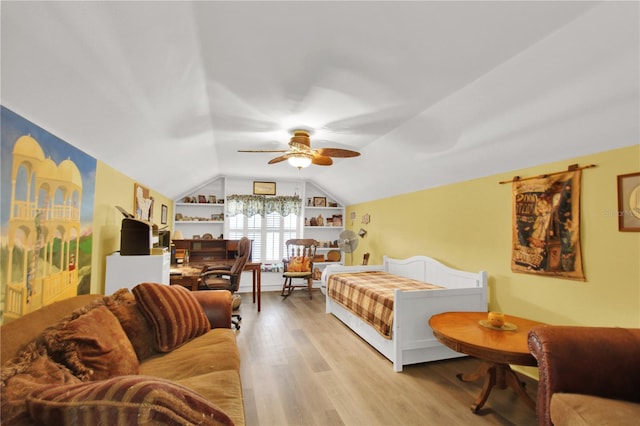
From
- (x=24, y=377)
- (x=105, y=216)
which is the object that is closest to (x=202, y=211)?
(x=105, y=216)

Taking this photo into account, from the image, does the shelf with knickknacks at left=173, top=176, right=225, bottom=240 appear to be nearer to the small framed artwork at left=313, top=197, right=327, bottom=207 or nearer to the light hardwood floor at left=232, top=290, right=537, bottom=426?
the small framed artwork at left=313, top=197, right=327, bottom=207

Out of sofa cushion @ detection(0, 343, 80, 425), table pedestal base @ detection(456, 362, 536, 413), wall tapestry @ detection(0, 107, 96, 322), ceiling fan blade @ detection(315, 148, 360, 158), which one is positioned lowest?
table pedestal base @ detection(456, 362, 536, 413)

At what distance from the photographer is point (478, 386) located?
2.48 meters

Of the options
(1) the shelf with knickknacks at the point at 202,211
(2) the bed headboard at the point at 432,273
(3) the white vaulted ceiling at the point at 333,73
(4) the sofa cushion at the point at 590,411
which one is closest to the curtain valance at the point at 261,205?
(1) the shelf with knickknacks at the point at 202,211

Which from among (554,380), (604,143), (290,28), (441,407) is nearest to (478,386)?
(441,407)

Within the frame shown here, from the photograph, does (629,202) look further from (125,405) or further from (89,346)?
(89,346)

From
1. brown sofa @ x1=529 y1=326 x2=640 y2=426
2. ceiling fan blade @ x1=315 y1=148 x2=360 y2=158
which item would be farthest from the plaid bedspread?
ceiling fan blade @ x1=315 y1=148 x2=360 y2=158

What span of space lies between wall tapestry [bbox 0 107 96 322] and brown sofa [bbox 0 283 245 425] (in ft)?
0.46

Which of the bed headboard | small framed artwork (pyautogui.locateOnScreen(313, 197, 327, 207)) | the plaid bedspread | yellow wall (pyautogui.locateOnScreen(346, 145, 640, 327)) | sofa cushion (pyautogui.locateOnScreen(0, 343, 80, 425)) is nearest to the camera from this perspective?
sofa cushion (pyautogui.locateOnScreen(0, 343, 80, 425))

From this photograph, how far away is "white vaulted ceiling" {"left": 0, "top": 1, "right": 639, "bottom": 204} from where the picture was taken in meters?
1.35

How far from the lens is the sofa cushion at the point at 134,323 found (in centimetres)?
182

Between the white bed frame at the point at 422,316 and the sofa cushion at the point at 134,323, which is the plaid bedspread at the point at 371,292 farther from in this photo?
the sofa cushion at the point at 134,323

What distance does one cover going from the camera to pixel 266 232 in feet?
21.3

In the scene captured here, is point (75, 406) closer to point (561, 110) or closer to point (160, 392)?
point (160, 392)
